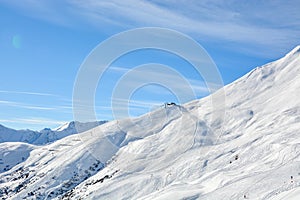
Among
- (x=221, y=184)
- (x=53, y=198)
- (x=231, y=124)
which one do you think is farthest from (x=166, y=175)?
(x=53, y=198)

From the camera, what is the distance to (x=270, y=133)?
13325 centimetres

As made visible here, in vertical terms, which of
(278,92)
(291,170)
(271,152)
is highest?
(278,92)

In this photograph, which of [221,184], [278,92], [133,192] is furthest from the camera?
[278,92]

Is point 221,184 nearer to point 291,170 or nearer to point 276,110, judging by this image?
point 291,170

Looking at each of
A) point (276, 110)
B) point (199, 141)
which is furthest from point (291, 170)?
point (276, 110)

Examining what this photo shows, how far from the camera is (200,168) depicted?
123625mm

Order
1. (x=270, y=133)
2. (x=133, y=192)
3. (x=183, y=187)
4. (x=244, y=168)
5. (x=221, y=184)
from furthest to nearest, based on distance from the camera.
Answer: (x=270, y=133) < (x=133, y=192) < (x=244, y=168) < (x=183, y=187) < (x=221, y=184)

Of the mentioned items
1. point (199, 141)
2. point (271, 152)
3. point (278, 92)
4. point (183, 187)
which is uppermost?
point (278, 92)

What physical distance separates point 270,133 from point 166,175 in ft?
134

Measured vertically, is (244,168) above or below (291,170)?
above

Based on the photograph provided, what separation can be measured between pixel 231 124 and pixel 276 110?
2137 cm

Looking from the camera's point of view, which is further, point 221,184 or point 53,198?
point 53,198

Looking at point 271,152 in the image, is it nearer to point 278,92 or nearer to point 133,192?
point 133,192

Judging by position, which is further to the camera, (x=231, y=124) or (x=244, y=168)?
(x=231, y=124)
